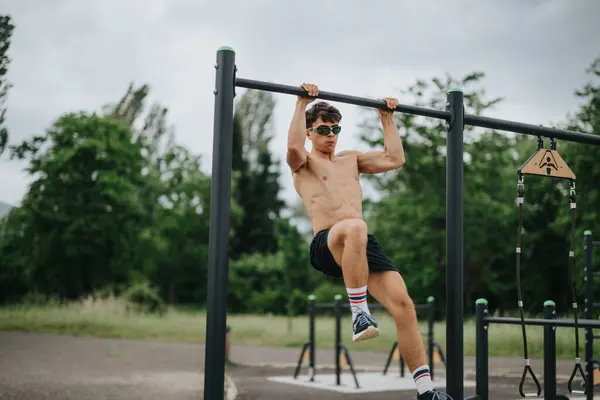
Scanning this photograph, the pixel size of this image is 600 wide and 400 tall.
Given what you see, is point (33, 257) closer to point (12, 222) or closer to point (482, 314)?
point (12, 222)

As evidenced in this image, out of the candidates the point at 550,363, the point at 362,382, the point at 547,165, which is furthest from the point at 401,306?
the point at 362,382

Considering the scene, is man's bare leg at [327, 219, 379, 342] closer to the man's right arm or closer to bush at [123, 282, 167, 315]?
the man's right arm

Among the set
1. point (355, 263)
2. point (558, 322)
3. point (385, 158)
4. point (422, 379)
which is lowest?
point (422, 379)

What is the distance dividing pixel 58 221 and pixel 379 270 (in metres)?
23.6

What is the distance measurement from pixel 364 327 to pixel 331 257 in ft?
1.29

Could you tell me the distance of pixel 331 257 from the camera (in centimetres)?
336

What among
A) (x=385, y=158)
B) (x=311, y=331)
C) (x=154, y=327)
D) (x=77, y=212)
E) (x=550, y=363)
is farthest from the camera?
(x=77, y=212)

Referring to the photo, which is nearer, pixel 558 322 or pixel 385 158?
pixel 385 158

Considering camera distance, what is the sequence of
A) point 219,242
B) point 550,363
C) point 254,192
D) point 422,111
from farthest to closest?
point 254,192, point 550,363, point 422,111, point 219,242

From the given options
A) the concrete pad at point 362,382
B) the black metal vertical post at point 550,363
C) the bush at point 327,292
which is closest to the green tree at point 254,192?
the bush at point 327,292

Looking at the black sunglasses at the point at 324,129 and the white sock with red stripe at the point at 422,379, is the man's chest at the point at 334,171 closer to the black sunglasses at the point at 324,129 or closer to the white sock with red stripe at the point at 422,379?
the black sunglasses at the point at 324,129

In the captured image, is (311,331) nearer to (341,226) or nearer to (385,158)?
(385,158)

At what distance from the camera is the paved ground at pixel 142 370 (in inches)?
384

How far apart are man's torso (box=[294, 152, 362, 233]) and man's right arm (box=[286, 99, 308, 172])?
54 mm
